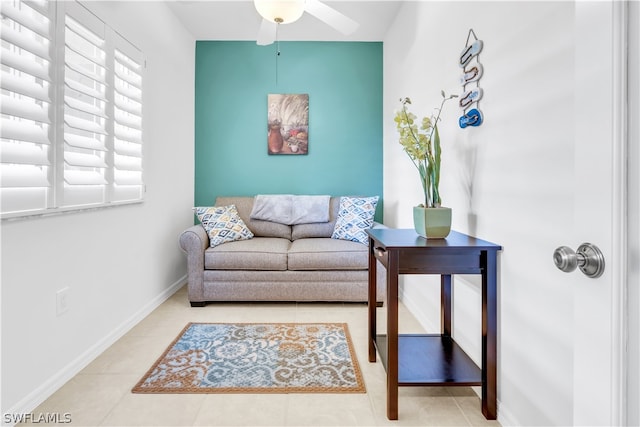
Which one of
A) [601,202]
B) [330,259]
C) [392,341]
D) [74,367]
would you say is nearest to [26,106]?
[74,367]

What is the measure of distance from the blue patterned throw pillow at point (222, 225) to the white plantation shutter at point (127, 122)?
71 centimetres

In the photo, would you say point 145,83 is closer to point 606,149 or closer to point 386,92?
point 386,92

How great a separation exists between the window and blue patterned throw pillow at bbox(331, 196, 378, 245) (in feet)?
6.12

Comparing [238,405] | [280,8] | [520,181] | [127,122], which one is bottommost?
[238,405]

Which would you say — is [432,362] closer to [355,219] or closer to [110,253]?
[355,219]

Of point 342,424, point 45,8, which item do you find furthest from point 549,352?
point 45,8

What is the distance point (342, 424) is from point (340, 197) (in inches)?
101

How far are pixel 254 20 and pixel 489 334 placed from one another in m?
3.40

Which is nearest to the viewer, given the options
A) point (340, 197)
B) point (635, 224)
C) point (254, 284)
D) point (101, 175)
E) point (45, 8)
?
point (635, 224)

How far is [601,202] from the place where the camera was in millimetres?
695

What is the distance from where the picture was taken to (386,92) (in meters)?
3.96

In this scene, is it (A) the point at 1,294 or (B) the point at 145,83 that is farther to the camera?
(B) the point at 145,83

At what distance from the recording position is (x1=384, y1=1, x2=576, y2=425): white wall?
122cm

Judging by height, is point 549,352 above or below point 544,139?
below
